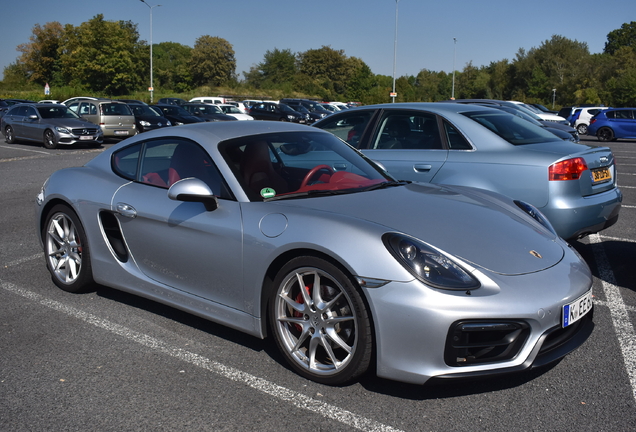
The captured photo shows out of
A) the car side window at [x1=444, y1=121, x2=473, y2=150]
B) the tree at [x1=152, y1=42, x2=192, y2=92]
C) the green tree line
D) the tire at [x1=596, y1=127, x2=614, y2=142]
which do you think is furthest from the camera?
the tree at [x1=152, y1=42, x2=192, y2=92]

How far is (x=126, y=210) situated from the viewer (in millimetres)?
3967

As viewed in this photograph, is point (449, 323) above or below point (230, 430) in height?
above

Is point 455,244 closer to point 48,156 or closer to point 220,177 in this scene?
point 220,177

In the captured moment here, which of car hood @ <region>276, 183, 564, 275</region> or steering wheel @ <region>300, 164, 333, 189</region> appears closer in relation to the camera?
car hood @ <region>276, 183, 564, 275</region>

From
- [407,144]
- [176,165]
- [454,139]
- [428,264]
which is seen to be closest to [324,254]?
[428,264]

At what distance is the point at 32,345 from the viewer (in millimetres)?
3598

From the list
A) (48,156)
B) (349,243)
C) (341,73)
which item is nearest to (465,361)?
(349,243)

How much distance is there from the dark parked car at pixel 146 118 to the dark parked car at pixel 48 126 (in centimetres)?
252

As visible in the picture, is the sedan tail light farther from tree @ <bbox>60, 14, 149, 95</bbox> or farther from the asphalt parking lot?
tree @ <bbox>60, 14, 149, 95</bbox>

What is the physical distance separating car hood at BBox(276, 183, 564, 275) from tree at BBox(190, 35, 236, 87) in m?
94.1

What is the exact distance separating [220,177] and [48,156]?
48.3ft

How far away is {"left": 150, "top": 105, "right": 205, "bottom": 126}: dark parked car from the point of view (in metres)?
23.8

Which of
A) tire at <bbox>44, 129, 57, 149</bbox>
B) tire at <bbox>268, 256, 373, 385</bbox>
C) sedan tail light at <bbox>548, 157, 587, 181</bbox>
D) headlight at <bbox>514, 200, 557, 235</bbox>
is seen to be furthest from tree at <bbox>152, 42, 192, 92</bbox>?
tire at <bbox>268, 256, 373, 385</bbox>

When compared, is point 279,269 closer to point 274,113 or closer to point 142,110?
point 142,110
